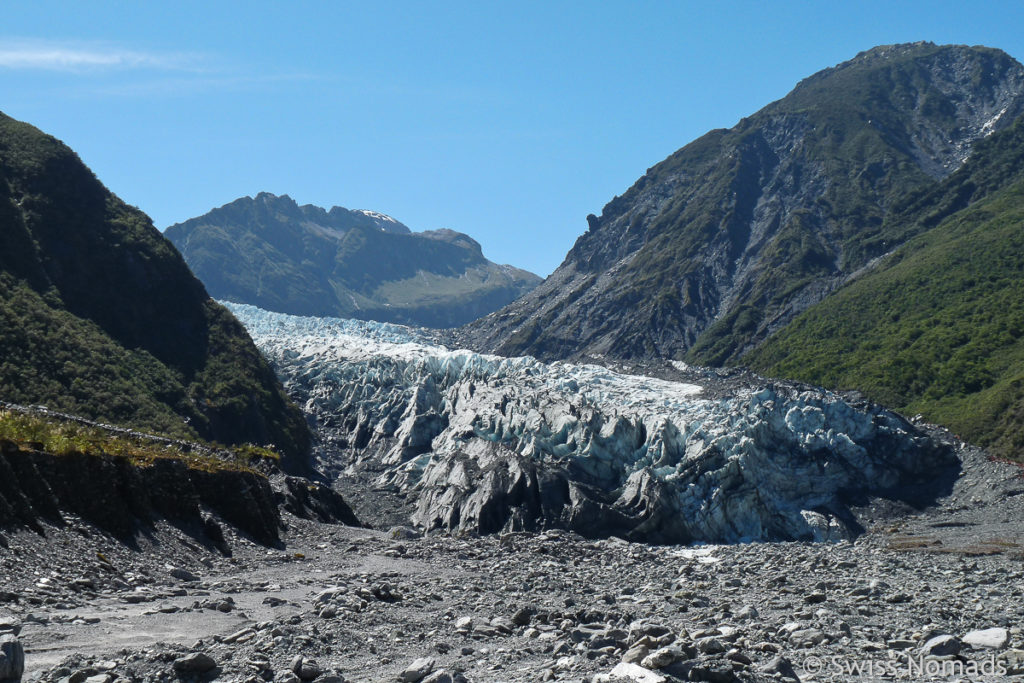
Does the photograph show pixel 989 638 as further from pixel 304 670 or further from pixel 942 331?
pixel 942 331

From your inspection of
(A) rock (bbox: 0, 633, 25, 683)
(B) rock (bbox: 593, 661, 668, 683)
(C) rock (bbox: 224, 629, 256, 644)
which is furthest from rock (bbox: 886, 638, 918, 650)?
(A) rock (bbox: 0, 633, 25, 683)

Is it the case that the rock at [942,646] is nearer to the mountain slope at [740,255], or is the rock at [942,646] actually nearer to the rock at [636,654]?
the rock at [636,654]

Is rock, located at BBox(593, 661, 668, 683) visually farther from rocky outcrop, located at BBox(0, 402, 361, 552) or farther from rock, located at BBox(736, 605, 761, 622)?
rocky outcrop, located at BBox(0, 402, 361, 552)

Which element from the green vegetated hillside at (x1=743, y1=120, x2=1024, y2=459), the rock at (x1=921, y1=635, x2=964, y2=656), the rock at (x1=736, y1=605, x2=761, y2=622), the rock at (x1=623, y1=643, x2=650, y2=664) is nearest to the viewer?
the rock at (x1=623, y1=643, x2=650, y2=664)

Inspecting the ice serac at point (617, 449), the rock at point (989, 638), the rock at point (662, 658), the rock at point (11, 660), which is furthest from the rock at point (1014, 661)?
the ice serac at point (617, 449)

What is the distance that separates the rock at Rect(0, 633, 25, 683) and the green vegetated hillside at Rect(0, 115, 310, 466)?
132 ft

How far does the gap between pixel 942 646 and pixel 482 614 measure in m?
8.96

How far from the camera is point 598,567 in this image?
2970 centimetres

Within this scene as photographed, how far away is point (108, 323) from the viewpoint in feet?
215

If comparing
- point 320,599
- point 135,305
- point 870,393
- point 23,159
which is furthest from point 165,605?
point 870,393

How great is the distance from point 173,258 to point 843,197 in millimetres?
140159

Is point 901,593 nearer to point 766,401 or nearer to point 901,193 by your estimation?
point 766,401

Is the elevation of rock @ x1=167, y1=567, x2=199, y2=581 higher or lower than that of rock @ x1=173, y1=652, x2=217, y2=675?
lower

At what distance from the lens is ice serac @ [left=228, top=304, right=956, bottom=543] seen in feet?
163
